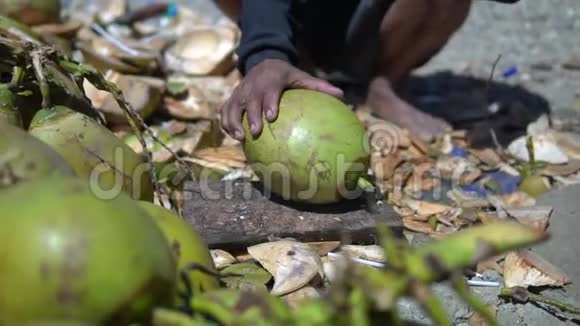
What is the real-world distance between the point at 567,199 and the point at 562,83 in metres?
1.11

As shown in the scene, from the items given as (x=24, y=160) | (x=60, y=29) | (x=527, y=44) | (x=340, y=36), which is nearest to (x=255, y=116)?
(x=24, y=160)

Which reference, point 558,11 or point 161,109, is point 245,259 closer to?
point 161,109

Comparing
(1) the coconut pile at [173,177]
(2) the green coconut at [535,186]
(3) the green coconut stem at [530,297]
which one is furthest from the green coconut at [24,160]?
(2) the green coconut at [535,186]

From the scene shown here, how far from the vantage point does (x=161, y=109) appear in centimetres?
248

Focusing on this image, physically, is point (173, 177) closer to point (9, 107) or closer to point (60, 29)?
point (9, 107)

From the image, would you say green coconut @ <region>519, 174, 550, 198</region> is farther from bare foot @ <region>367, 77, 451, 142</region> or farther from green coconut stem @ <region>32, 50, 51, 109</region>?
green coconut stem @ <region>32, 50, 51, 109</region>

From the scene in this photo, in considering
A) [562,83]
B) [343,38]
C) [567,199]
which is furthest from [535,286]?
[562,83]

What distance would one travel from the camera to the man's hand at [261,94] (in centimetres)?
165

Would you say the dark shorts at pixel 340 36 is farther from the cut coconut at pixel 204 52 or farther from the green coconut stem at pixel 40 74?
the green coconut stem at pixel 40 74

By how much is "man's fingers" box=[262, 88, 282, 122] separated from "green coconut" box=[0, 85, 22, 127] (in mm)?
537

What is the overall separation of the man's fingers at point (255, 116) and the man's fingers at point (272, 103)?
15 mm

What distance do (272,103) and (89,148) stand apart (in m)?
0.43

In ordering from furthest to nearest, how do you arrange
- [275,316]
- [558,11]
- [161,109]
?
[558,11] → [161,109] → [275,316]

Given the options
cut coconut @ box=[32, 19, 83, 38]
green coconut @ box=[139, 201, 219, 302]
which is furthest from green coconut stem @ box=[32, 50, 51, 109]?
cut coconut @ box=[32, 19, 83, 38]
